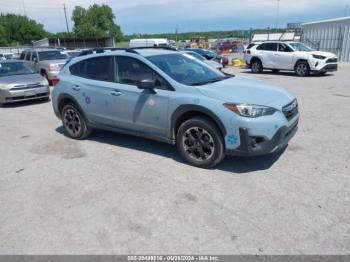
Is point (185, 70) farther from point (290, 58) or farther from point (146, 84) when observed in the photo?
point (290, 58)

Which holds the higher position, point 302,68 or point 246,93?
point 246,93

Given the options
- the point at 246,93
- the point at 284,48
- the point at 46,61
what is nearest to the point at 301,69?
the point at 284,48

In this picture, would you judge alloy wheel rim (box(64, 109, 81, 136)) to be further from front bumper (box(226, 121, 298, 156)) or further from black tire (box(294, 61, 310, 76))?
black tire (box(294, 61, 310, 76))

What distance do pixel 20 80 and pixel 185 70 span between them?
7.40 metres

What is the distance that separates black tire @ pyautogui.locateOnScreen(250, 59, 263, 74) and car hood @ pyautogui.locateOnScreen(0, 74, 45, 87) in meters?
12.0

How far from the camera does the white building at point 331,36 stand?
23505 mm

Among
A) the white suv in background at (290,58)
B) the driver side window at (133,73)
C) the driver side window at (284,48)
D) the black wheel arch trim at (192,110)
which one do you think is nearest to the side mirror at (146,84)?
the driver side window at (133,73)

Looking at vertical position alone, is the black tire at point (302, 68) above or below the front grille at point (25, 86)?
below

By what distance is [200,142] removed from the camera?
4.58 m

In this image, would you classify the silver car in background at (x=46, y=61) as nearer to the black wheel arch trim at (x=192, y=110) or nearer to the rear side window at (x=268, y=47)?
the rear side window at (x=268, y=47)

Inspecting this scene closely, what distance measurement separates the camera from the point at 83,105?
5.96 meters

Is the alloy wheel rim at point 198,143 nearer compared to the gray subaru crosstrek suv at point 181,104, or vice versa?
the gray subaru crosstrek suv at point 181,104

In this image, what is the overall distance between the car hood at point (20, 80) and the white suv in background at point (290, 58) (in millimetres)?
11867

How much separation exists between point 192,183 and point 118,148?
2.03 m
